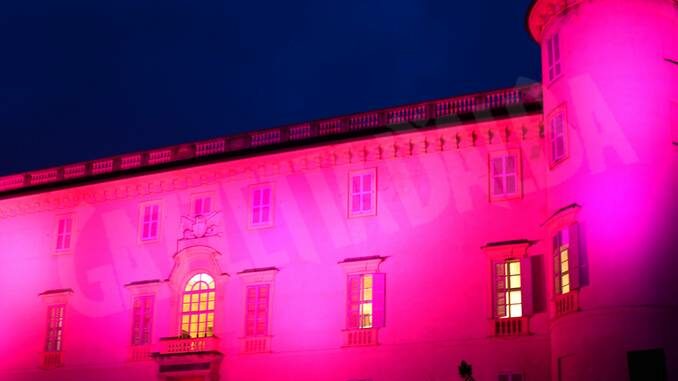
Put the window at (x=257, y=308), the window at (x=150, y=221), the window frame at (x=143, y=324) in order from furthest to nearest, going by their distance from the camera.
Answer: the window at (x=150, y=221), the window frame at (x=143, y=324), the window at (x=257, y=308)

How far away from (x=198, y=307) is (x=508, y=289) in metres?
12.2

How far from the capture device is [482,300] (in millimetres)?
29203

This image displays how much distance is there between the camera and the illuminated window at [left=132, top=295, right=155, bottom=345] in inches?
1384

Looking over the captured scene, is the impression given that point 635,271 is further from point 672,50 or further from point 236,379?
point 236,379

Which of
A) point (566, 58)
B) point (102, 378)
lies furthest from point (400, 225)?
point (102, 378)

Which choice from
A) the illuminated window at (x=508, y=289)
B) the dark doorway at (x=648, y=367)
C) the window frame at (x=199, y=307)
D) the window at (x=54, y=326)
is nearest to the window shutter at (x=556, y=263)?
the illuminated window at (x=508, y=289)

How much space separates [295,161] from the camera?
3388 centimetres

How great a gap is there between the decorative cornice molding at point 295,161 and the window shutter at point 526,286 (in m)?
4.08

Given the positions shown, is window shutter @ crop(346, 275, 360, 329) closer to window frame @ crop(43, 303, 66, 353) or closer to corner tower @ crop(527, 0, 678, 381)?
corner tower @ crop(527, 0, 678, 381)

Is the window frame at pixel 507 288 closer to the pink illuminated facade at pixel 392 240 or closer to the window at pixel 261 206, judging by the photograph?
the pink illuminated facade at pixel 392 240

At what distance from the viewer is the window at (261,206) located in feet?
111

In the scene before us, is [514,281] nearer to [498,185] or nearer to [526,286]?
[526,286]

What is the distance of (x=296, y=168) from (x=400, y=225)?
4.92m

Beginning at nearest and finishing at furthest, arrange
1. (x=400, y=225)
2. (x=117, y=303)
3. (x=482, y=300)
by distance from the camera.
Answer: (x=482, y=300), (x=400, y=225), (x=117, y=303)
